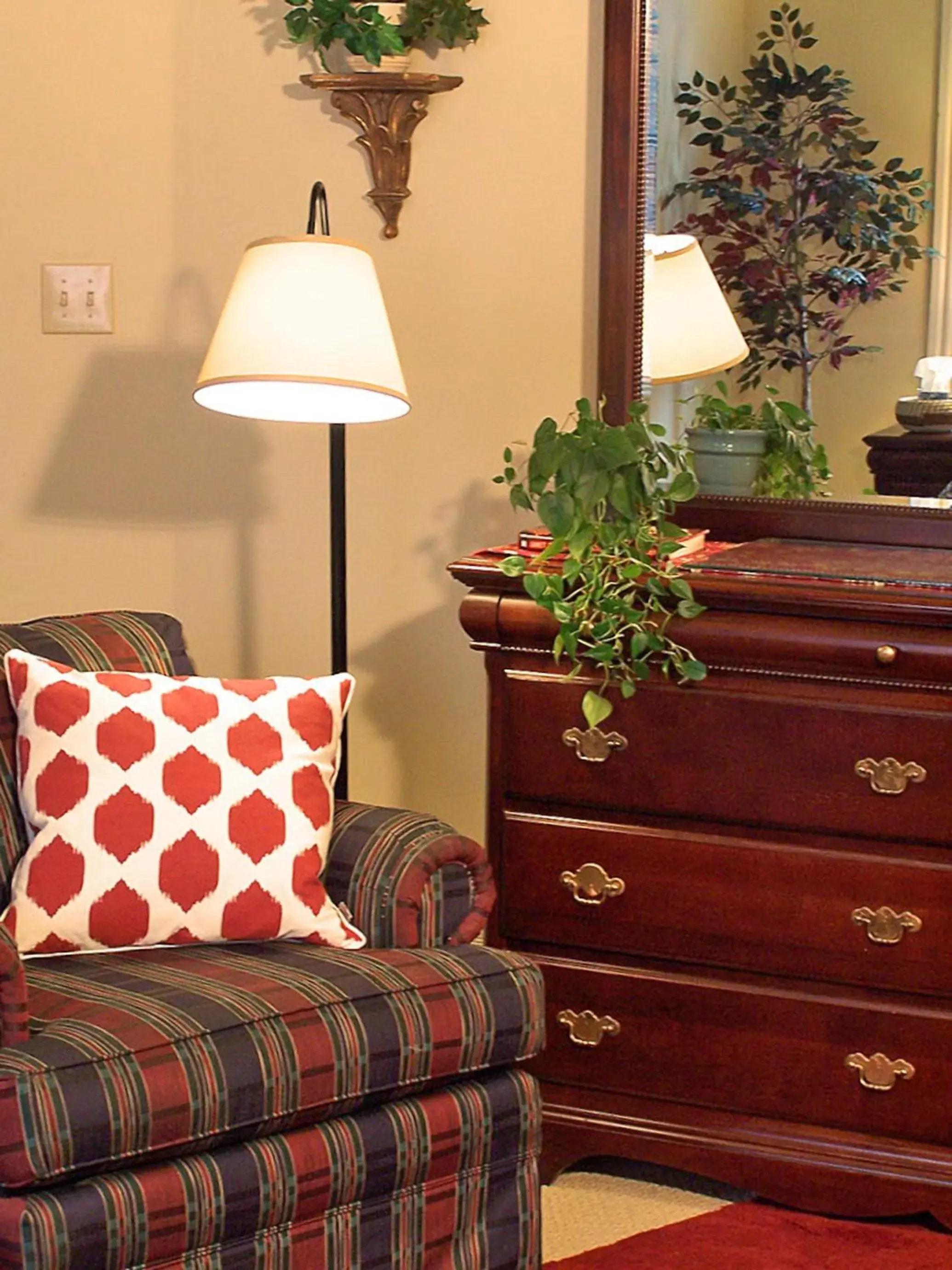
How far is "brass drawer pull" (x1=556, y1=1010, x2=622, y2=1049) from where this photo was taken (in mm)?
2453

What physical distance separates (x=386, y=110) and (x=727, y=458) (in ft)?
2.72

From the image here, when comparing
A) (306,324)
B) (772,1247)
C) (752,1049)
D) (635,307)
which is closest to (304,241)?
(306,324)

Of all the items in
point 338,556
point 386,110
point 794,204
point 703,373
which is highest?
point 386,110

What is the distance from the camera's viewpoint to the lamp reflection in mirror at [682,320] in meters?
2.71

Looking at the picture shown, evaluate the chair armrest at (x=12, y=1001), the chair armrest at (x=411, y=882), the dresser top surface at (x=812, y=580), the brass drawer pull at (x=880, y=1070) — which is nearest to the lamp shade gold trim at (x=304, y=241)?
the dresser top surface at (x=812, y=580)

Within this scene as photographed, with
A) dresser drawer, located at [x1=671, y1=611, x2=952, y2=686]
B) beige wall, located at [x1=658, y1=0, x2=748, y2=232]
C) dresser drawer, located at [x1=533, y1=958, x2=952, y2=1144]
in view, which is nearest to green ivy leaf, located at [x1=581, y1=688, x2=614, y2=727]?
dresser drawer, located at [x1=671, y1=611, x2=952, y2=686]

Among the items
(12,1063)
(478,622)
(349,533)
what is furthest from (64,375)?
(12,1063)

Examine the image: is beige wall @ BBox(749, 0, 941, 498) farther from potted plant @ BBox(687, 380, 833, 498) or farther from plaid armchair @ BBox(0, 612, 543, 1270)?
plaid armchair @ BBox(0, 612, 543, 1270)

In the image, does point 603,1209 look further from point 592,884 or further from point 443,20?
point 443,20

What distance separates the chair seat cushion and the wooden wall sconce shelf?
4.61 ft

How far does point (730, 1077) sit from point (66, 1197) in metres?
1.06

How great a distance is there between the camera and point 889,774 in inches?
89.3

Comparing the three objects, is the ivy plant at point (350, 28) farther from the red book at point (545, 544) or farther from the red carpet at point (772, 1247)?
the red carpet at point (772, 1247)

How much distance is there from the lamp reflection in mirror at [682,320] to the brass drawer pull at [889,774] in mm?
744
